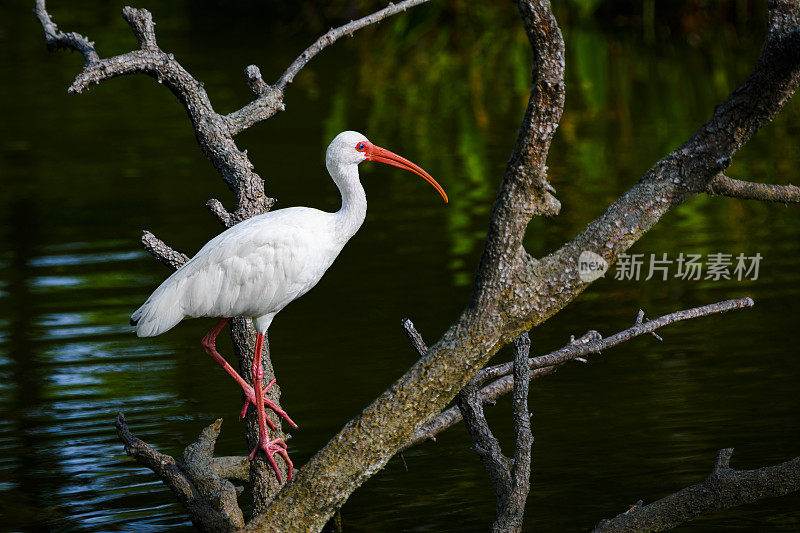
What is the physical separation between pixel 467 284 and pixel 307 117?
9.10 meters

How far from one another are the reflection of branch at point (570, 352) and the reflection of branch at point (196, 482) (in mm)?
955

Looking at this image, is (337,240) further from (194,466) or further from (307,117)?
(307,117)

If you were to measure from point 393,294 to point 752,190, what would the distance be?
21.6 ft

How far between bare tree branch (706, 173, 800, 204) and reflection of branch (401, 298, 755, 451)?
539mm

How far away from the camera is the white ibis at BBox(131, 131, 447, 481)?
253 inches

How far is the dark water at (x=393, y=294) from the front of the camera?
7.61m

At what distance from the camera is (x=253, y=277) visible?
6570 mm

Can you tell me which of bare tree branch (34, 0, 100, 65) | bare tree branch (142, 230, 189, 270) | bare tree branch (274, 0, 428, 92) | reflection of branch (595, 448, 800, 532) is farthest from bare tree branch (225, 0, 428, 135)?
reflection of branch (595, 448, 800, 532)

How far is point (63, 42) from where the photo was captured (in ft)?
21.6

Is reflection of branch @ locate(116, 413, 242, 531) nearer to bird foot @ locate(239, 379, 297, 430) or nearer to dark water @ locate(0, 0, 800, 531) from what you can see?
bird foot @ locate(239, 379, 297, 430)

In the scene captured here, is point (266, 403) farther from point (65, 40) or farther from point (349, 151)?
point (65, 40)


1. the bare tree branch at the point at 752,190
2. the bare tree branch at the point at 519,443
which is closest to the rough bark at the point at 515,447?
the bare tree branch at the point at 519,443

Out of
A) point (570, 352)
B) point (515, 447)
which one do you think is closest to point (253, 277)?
point (570, 352)

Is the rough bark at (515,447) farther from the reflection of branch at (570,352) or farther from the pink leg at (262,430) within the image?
the pink leg at (262,430)
